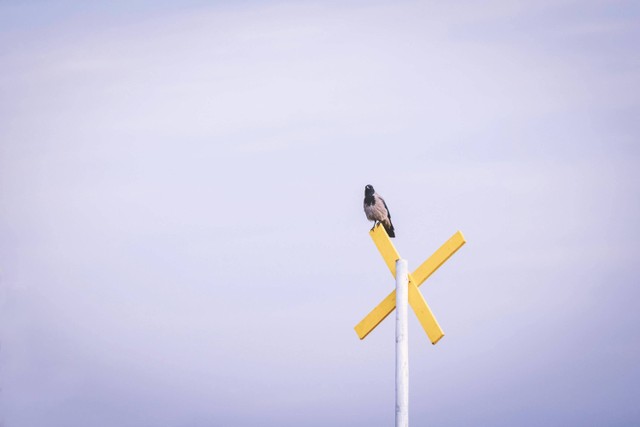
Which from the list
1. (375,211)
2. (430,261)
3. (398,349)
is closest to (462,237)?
(430,261)

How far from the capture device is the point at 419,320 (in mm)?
5242

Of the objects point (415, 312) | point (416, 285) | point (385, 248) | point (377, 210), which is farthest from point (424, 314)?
point (377, 210)

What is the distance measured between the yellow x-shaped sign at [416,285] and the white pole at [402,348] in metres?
0.08

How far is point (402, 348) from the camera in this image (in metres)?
5.18

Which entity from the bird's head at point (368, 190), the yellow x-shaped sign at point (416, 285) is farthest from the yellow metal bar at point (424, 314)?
A: the bird's head at point (368, 190)

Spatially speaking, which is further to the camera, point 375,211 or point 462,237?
point 375,211

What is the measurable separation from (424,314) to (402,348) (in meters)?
0.24

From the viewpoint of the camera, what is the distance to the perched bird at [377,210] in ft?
37.4

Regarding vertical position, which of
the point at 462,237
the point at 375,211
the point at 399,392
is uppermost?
the point at 375,211

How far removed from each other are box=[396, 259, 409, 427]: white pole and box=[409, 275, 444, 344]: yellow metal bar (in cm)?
5

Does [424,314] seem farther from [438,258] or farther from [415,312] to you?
[438,258]

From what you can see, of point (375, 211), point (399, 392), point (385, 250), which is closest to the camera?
point (399, 392)

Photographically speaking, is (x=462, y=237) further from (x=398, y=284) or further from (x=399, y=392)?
(x=399, y=392)

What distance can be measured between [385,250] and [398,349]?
64 cm
